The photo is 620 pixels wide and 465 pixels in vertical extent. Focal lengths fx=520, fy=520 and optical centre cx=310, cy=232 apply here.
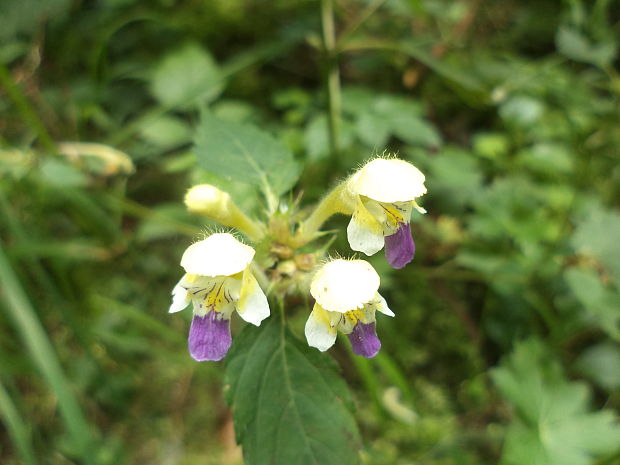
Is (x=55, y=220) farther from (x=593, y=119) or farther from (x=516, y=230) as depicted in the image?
(x=593, y=119)

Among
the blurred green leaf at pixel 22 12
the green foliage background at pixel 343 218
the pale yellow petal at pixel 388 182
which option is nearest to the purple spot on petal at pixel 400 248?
the pale yellow petal at pixel 388 182

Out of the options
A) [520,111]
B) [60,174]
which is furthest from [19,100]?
[520,111]

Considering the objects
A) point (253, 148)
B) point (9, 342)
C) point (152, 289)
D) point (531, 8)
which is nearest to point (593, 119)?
point (531, 8)

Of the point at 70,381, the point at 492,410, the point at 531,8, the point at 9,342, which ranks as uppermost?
the point at 531,8

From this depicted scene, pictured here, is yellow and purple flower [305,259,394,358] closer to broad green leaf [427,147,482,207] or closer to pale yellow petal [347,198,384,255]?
pale yellow petal [347,198,384,255]

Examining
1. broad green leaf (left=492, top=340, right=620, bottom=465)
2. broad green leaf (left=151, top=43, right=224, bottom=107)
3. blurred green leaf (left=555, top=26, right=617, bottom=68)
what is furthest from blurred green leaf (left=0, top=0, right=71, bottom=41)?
broad green leaf (left=492, top=340, right=620, bottom=465)

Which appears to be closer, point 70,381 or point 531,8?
point 70,381

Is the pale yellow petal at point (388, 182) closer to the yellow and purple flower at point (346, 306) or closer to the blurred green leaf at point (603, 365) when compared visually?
the yellow and purple flower at point (346, 306)
